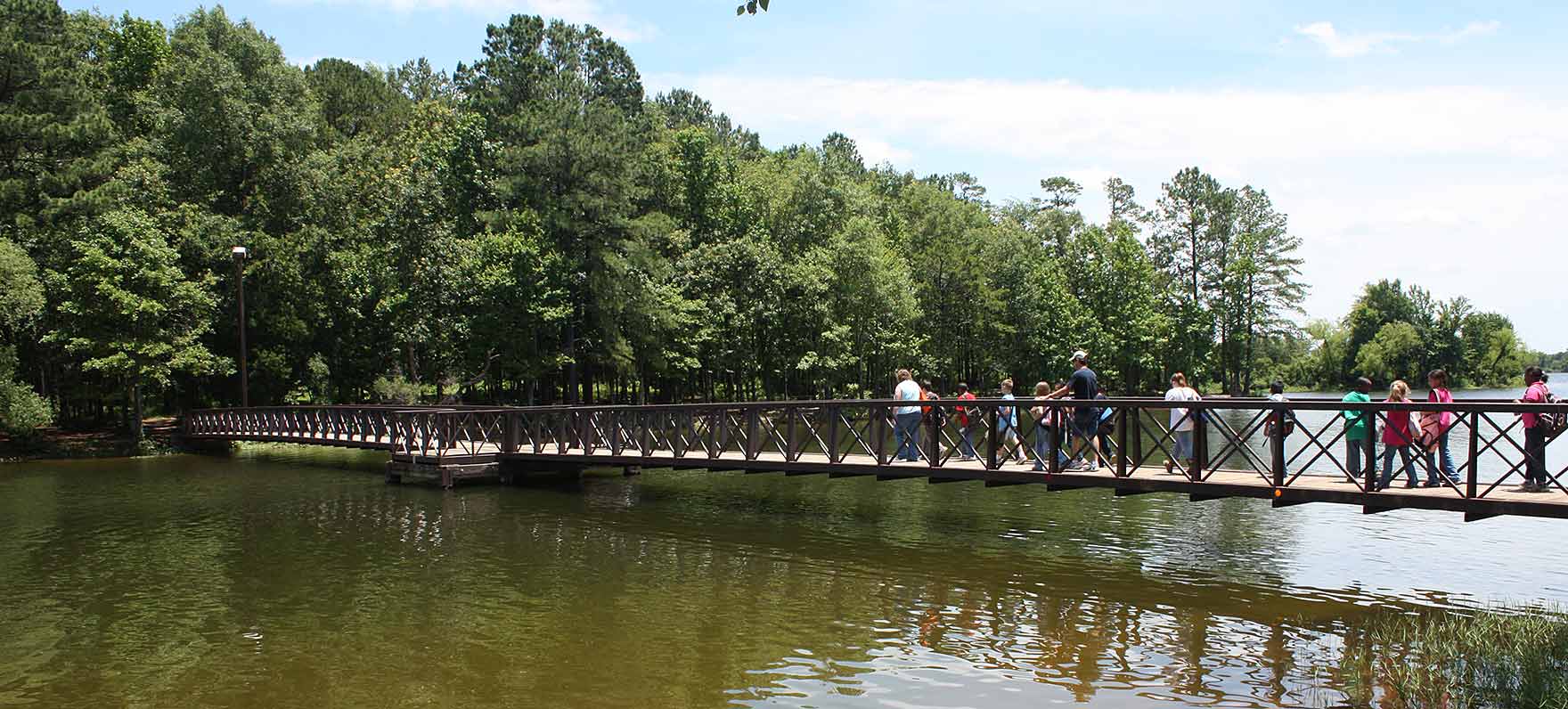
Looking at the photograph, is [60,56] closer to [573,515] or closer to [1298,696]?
[573,515]

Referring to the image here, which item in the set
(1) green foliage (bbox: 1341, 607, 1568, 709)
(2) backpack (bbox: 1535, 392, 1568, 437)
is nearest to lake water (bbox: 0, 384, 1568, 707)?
(1) green foliage (bbox: 1341, 607, 1568, 709)

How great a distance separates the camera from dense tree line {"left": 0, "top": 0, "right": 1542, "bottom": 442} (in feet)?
119

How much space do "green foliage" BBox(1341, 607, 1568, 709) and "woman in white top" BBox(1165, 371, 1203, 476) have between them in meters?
4.53

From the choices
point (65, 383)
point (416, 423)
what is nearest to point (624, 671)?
point (416, 423)

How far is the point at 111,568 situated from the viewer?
15.0 meters

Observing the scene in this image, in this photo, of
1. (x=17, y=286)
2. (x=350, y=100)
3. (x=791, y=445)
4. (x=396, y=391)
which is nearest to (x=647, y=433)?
(x=791, y=445)

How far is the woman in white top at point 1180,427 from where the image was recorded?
14.7m

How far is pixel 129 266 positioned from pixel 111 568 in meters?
23.6

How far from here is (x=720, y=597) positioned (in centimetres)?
1292

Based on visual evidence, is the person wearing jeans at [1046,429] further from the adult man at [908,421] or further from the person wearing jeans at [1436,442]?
the person wearing jeans at [1436,442]

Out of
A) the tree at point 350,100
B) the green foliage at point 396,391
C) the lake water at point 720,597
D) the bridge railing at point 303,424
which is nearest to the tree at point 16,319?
the bridge railing at point 303,424

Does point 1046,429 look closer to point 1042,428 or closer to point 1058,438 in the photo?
point 1042,428

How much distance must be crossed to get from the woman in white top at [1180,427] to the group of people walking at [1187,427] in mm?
14

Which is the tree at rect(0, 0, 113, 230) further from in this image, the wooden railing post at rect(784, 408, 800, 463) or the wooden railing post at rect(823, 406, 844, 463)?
the wooden railing post at rect(823, 406, 844, 463)
